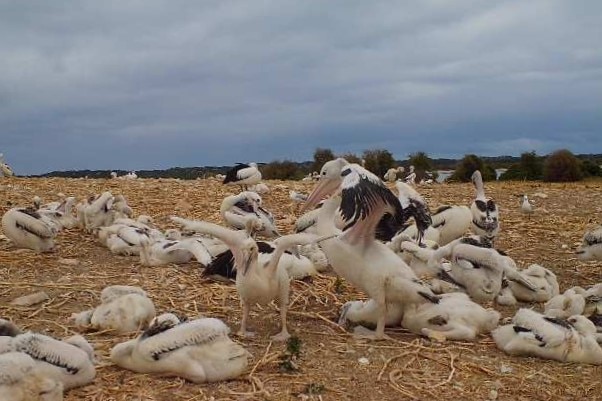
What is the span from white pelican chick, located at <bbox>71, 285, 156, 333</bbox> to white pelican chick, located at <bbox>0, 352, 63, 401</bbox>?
174 centimetres

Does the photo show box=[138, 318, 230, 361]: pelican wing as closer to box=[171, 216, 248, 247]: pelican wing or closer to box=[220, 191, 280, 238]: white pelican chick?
box=[171, 216, 248, 247]: pelican wing

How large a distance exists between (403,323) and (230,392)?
229 cm

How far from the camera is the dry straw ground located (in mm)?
5355

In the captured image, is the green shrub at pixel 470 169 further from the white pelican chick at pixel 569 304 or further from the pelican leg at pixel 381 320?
the pelican leg at pixel 381 320

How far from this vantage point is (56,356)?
502 centimetres

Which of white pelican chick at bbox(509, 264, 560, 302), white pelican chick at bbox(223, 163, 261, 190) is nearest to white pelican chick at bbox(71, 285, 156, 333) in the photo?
white pelican chick at bbox(509, 264, 560, 302)

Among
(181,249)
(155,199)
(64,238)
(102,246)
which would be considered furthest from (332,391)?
(155,199)

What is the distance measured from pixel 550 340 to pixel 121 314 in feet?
11.5

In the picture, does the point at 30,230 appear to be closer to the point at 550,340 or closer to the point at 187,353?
the point at 187,353

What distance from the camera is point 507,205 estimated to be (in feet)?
54.0

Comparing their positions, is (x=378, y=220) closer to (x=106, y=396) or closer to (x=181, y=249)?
(x=106, y=396)

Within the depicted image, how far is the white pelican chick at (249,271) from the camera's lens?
643 cm

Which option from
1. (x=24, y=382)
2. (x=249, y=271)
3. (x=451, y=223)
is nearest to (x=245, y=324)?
(x=249, y=271)

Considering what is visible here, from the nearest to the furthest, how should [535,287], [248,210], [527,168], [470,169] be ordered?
[535,287] < [248,210] < [470,169] < [527,168]
